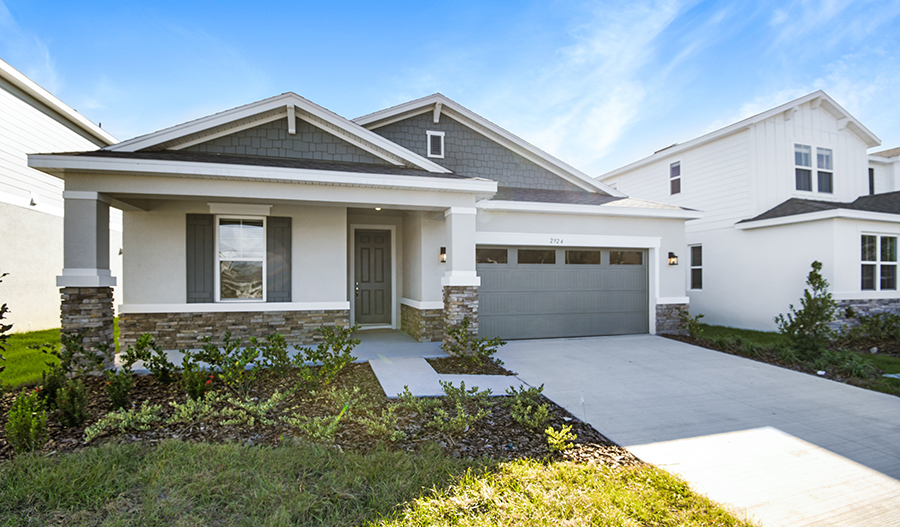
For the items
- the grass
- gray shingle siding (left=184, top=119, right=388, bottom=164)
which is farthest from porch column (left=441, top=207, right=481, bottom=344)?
the grass

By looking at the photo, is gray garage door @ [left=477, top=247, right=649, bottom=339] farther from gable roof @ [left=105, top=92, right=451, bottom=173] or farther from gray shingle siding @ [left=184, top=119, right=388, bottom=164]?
gray shingle siding @ [left=184, top=119, right=388, bottom=164]

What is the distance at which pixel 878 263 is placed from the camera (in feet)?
34.4

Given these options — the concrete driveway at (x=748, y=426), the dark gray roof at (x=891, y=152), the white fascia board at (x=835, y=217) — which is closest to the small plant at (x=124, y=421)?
the concrete driveway at (x=748, y=426)

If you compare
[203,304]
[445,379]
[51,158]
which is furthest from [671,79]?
[51,158]

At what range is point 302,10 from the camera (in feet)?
30.3

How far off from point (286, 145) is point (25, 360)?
5515 millimetres

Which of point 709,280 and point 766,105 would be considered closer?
point 766,105

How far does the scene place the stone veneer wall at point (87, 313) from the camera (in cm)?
611

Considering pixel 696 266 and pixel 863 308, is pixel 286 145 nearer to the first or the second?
pixel 696 266

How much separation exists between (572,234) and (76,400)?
27.5ft

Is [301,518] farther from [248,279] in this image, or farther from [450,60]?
[450,60]

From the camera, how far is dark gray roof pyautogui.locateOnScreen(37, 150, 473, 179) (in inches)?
265

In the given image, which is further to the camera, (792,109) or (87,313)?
(792,109)

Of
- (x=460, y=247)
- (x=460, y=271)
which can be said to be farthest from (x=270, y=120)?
(x=460, y=271)
